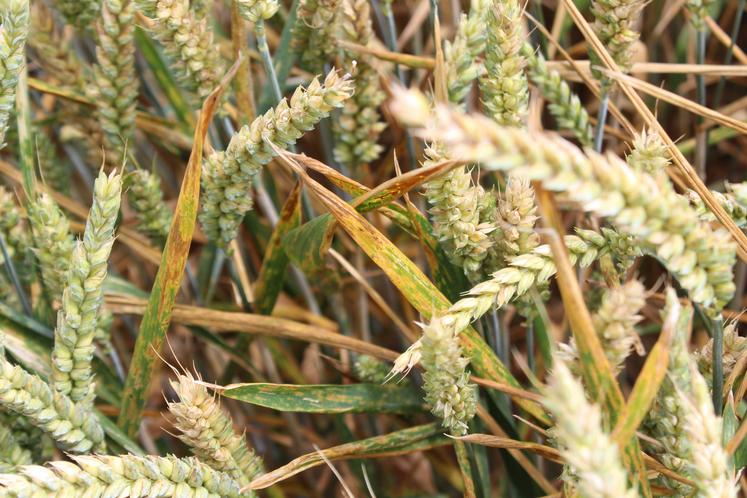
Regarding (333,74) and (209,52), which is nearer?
(333,74)

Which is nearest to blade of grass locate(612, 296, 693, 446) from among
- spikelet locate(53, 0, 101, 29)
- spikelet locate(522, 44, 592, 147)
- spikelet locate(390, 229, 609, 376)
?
spikelet locate(390, 229, 609, 376)

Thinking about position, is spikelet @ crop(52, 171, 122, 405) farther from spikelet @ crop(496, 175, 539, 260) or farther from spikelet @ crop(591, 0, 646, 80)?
spikelet @ crop(591, 0, 646, 80)

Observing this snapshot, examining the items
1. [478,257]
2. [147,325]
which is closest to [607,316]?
[478,257]

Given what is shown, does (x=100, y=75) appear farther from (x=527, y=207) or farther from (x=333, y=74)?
(x=527, y=207)

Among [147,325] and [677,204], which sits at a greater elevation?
[677,204]

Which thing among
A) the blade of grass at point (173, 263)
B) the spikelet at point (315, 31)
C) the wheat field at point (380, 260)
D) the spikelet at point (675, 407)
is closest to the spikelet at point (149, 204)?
the wheat field at point (380, 260)

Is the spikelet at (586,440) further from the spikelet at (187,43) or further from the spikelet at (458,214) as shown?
the spikelet at (187,43)
